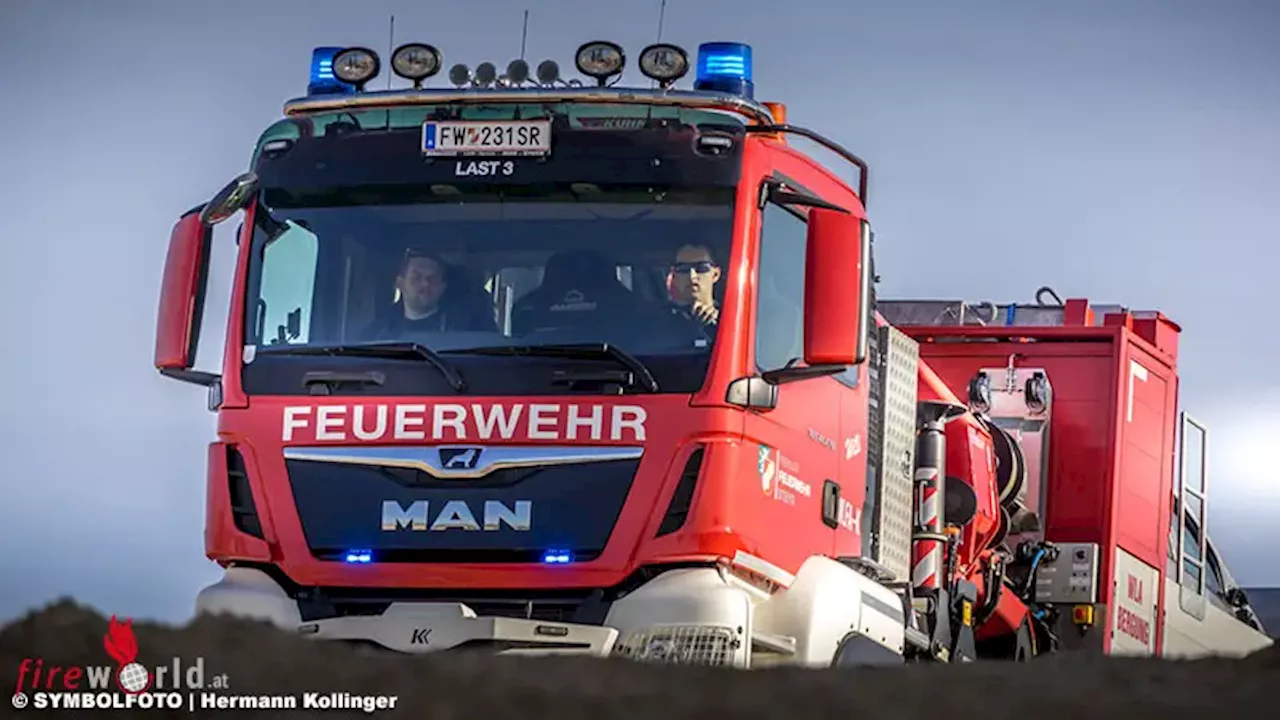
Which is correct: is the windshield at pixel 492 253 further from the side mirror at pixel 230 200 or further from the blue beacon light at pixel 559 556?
the blue beacon light at pixel 559 556

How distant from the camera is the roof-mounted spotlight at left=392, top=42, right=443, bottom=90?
31.7 feet

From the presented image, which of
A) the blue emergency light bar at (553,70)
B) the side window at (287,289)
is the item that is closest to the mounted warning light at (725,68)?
the blue emergency light bar at (553,70)

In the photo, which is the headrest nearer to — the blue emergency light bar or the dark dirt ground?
the blue emergency light bar

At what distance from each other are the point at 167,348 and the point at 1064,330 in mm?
5579

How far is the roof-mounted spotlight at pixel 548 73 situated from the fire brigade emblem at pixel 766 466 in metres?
1.84

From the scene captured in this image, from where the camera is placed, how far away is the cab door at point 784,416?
8.88m

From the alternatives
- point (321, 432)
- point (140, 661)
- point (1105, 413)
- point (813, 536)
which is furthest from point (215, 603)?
point (1105, 413)

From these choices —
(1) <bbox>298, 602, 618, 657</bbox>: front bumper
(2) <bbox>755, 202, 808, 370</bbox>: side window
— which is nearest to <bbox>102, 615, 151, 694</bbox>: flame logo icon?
(1) <bbox>298, 602, 618, 657</bbox>: front bumper

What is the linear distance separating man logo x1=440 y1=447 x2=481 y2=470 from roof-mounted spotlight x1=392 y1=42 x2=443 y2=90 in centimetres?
170

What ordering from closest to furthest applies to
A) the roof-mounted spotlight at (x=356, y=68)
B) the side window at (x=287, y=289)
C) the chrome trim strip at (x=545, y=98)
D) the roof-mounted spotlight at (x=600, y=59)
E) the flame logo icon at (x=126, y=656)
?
the flame logo icon at (x=126, y=656) < the side window at (x=287, y=289) < the chrome trim strip at (x=545, y=98) < the roof-mounted spotlight at (x=600, y=59) < the roof-mounted spotlight at (x=356, y=68)

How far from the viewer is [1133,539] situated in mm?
12961

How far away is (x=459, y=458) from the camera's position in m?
8.79

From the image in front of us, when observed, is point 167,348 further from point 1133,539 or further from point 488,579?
point 1133,539

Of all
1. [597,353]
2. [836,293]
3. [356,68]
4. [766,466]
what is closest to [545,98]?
[356,68]
